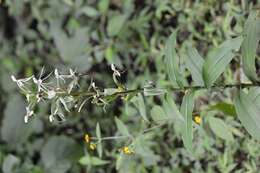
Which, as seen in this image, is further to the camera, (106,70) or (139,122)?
(106,70)

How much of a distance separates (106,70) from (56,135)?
0.51 meters

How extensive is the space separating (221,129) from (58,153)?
123 cm

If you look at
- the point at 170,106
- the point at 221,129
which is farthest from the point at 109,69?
the point at 170,106

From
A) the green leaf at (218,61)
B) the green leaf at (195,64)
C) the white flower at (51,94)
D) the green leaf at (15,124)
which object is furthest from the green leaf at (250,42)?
the green leaf at (15,124)

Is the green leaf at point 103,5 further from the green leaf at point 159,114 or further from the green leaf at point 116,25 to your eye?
the green leaf at point 159,114

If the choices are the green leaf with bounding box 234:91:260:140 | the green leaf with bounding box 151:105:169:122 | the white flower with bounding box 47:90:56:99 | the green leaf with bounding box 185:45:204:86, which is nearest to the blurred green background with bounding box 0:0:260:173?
the green leaf with bounding box 151:105:169:122

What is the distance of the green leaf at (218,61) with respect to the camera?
1290 millimetres

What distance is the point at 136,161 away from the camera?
7.83 ft

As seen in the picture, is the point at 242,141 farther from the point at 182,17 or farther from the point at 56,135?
the point at 56,135

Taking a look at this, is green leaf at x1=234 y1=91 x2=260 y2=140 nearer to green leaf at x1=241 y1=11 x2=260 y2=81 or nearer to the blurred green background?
green leaf at x1=241 y1=11 x2=260 y2=81

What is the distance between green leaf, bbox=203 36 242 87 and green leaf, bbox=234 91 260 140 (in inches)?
3.7

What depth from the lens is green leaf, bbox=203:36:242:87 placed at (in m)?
1.29

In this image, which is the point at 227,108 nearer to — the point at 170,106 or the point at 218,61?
the point at 170,106

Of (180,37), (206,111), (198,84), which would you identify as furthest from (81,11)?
(198,84)
